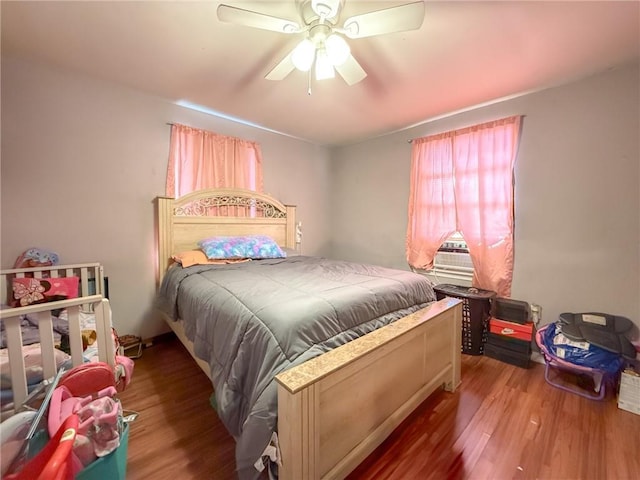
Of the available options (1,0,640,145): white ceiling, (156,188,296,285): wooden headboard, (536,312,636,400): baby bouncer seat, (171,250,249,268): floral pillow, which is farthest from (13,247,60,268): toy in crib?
(536,312,636,400): baby bouncer seat

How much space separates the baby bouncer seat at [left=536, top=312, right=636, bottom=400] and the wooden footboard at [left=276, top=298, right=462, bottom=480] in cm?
98

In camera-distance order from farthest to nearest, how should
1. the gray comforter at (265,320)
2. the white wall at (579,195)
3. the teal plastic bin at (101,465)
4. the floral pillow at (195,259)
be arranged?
the floral pillow at (195,259)
the white wall at (579,195)
the gray comforter at (265,320)
the teal plastic bin at (101,465)

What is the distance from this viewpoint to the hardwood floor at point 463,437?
51.6 inches

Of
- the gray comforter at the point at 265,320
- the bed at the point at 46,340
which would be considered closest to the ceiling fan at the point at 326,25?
the gray comforter at the point at 265,320

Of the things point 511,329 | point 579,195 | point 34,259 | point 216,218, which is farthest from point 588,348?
point 34,259

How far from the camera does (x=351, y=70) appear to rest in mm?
1760

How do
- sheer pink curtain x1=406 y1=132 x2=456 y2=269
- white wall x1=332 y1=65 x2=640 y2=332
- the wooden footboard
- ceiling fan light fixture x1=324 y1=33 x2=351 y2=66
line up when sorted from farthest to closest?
1. sheer pink curtain x1=406 y1=132 x2=456 y2=269
2. white wall x1=332 y1=65 x2=640 y2=332
3. ceiling fan light fixture x1=324 y1=33 x2=351 y2=66
4. the wooden footboard

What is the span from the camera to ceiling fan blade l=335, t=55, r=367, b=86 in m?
1.69

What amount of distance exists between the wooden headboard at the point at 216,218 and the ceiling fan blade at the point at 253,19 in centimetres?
184

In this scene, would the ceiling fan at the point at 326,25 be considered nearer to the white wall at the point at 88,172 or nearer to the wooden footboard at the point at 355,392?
the wooden footboard at the point at 355,392

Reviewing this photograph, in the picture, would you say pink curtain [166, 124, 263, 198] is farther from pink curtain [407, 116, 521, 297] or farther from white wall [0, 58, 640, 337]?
pink curtain [407, 116, 521, 297]

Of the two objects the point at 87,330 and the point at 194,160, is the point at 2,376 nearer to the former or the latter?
the point at 87,330

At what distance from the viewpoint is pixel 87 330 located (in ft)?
5.23

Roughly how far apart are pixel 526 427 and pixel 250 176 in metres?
3.34
